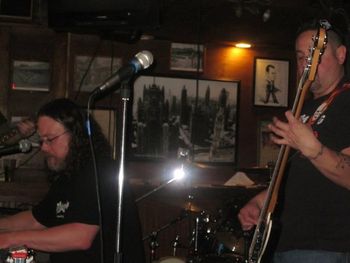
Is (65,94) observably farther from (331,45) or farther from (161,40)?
(331,45)

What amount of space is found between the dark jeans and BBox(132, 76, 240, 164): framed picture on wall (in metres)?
3.02

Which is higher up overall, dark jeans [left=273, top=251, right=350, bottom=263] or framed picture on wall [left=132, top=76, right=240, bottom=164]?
framed picture on wall [left=132, top=76, right=240, bottom=164]

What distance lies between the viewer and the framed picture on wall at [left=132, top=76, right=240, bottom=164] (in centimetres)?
537

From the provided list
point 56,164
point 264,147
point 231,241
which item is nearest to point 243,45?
point 264,147

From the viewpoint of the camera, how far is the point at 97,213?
2.71m

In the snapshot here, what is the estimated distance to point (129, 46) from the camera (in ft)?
17.8

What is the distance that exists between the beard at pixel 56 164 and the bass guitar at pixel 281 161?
3.78ft

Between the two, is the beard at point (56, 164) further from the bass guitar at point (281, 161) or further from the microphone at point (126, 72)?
the bass guitar at point (281, 161)

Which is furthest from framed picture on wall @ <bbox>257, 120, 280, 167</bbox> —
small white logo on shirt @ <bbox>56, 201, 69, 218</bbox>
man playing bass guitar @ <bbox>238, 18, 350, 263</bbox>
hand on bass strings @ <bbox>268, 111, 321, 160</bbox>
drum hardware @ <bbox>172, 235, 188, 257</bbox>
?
hand on bass strings @ <bbox>268, 111, 321, 160</bbox>

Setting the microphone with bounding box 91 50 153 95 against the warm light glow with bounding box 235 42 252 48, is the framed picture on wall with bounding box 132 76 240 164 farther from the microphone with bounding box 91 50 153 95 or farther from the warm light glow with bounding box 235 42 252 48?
the microphone with bounding box 91 50 153 95

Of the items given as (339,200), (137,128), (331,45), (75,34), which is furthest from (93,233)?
(75,34)

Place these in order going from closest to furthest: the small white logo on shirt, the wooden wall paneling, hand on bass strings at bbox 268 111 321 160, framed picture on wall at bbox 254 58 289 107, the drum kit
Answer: hand on bass strings at bbox 268 111 321 160, the small white logo on shirt, the drum kit, the wooden wall paneling, framed picture on wall at bbox 254 58 289 107

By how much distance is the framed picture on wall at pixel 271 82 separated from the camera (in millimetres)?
5648

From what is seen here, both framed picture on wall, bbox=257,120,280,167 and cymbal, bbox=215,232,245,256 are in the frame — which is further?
framed picture on wall, bbox=257,120,280,167
